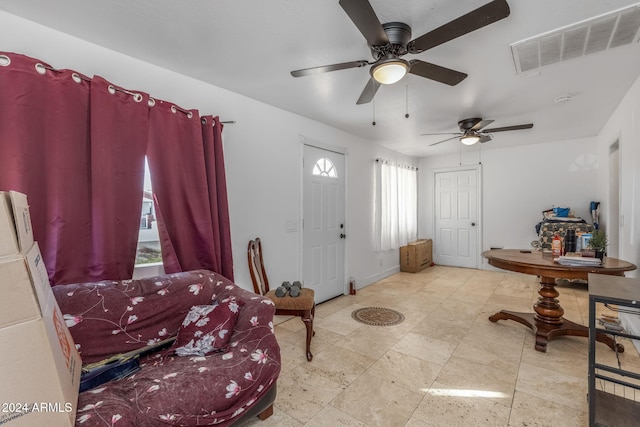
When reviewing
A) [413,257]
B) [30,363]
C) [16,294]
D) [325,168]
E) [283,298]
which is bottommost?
[413,257]

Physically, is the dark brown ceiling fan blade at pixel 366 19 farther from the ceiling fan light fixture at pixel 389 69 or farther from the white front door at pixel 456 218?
the white front door at pixel 456 218

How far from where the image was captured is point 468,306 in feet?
12.0

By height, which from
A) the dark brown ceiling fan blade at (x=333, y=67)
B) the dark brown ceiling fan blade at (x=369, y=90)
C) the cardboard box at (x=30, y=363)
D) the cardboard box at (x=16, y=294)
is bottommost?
the cardboard box at (x=30, y=363)

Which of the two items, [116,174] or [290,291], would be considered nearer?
[116,174]

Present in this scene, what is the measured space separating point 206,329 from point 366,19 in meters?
2.00

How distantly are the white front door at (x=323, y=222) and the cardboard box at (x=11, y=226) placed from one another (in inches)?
107

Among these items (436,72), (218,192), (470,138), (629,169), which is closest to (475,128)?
(470,138)

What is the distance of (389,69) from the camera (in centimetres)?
176

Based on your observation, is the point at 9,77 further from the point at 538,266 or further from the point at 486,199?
the point at 486,199

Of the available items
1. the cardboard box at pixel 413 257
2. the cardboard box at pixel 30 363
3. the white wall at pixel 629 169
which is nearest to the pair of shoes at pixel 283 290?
the cardboard box at pixel 30 363

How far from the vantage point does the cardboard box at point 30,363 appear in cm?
89

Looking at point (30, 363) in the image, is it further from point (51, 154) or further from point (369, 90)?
point (369, 90)

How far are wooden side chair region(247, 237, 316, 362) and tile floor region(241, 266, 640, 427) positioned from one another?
35cm

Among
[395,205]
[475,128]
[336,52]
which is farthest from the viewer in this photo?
[395,205]
